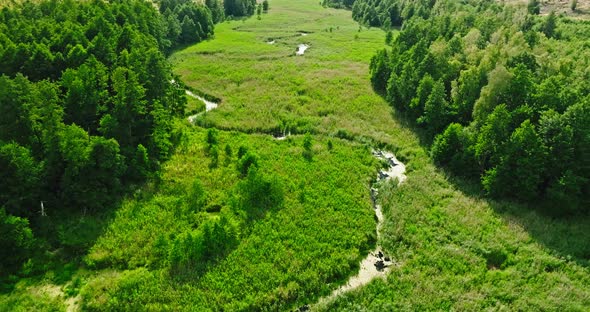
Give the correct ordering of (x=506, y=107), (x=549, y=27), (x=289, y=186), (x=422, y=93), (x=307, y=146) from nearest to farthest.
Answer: (x=289, y=186)
(x=506, y=107)
(x=307, y=146)
(x=422, y=93)
(x=549, y=27)

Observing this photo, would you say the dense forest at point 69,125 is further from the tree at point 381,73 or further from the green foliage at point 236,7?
the green foliage at point 236,7

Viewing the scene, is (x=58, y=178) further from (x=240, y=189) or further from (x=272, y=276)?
(x=272, y=276)

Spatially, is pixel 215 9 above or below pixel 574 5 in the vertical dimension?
below

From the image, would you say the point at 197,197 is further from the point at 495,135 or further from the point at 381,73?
the point at 381,73

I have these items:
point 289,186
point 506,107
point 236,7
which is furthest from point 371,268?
point 236,7

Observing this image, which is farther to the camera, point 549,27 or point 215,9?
point 215,9

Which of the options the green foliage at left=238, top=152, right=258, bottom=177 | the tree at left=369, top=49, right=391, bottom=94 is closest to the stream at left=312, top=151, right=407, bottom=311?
the green foliage at left=238, top=152, right=258, bottom=177
